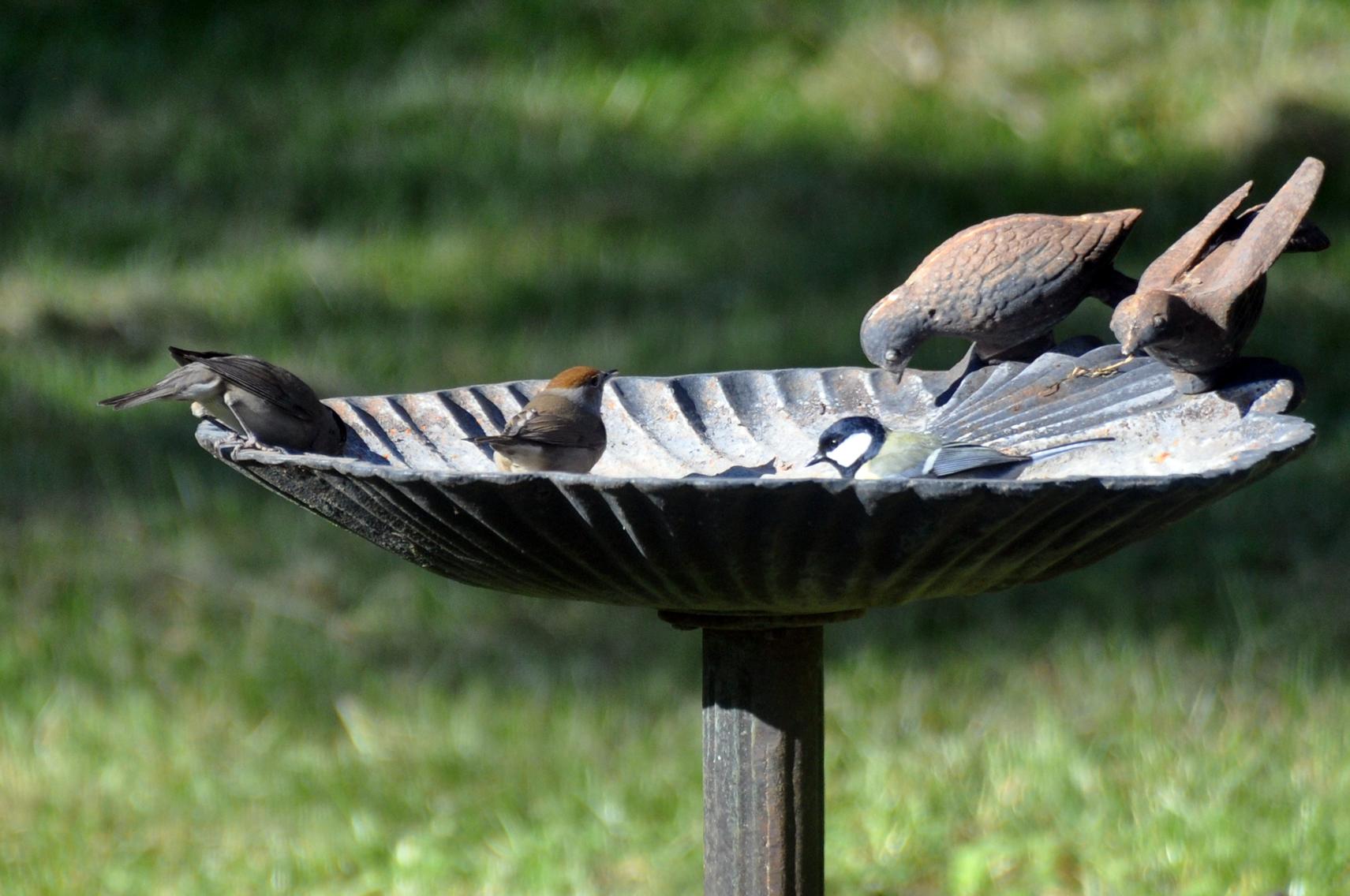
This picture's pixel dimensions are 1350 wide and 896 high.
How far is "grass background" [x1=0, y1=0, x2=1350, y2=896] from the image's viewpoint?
353cm

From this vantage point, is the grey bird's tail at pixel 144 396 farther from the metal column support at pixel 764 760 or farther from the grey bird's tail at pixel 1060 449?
the grey bird's tail at pixel 1060 449

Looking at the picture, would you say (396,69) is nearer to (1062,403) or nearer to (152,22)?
(152,22)

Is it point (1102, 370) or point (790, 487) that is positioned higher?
point (1102, 370)

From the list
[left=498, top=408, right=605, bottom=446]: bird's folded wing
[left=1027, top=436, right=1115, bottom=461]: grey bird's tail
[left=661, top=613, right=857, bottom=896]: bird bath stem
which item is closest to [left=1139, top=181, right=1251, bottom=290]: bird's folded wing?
[left=1027, top=436, right=1115, bottom=461]: grey bird's tail

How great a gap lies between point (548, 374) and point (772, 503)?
12.6ft

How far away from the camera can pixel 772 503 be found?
1.67m

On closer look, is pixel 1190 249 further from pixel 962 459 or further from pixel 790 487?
pixel 790 487

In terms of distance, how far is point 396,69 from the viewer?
283 inches

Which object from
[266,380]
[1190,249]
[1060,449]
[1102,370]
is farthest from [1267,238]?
[266,380]

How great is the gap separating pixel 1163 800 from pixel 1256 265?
1.75 metres

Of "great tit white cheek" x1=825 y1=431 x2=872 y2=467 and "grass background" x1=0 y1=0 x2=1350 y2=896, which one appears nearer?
"great tit white cheek" x1=825 y1=431 x2=872 y2=467

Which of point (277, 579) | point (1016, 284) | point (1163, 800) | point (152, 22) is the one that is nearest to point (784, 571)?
point (1016, 284)

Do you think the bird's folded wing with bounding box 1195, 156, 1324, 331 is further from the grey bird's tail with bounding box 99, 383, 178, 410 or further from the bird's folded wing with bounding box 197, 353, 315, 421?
the grey bird's tail with bounding box 99, 383, 178, 410

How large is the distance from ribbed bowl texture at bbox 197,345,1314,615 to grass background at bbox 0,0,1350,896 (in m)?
1.22
